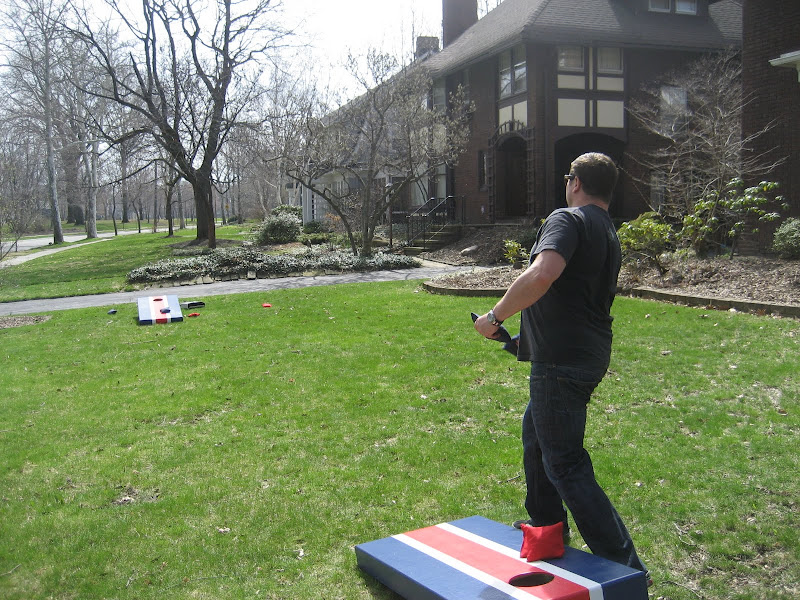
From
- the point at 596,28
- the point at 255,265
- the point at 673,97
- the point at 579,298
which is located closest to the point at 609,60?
the point at 596,28

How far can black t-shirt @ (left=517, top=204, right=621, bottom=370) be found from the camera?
10.4 ft

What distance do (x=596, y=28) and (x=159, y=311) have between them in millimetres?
17762

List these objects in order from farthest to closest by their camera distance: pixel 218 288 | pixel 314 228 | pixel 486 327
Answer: pixel 314 228, pixel 218 288, pixel 486 327

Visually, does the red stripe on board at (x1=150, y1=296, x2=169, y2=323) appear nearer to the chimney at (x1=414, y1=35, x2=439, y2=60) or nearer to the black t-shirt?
the black t-shirt

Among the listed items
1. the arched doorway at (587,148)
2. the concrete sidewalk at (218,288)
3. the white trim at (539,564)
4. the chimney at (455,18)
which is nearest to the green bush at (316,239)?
the concrete sidewalk at (218,288)

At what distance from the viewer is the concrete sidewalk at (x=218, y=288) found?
575 inches

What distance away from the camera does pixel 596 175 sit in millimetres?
3309

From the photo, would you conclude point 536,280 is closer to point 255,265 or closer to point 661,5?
point 255,265

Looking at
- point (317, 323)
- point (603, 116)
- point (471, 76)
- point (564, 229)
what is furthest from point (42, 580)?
point (471, 76)

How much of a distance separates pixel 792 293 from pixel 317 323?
6.92 m

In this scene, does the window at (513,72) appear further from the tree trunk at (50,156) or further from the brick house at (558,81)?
the tree trunk at (50,156)

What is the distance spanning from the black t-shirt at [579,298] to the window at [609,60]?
2263 cm

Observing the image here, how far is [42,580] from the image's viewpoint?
376cm

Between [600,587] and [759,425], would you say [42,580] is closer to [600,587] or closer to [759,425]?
[600,587]
